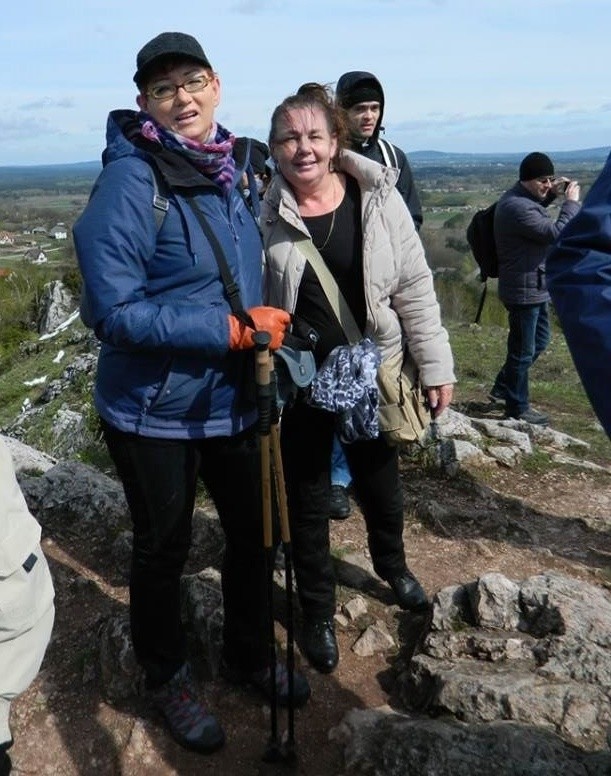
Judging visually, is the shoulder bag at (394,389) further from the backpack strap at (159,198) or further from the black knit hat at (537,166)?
the black knit hat at (537,166)

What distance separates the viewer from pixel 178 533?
3.38 metres

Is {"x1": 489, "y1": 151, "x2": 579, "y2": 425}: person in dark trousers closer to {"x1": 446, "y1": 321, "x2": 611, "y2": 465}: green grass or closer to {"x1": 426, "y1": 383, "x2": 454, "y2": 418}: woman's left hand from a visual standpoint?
{"x1": 446, "y1": 321, "x2": 611, "y2": 465}: green grass

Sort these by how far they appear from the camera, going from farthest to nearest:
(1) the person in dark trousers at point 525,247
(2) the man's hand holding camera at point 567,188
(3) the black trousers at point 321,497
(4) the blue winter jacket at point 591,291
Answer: (1) the person in dark trousers at point 525,247
(2) the man's hand holding camera at point 567,188
(3) the black trousers at point 321,497
(4) the blue winter jacket at point 591,291

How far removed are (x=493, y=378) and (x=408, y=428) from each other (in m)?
7.58

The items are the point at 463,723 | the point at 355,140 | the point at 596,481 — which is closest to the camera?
the point at 463,723

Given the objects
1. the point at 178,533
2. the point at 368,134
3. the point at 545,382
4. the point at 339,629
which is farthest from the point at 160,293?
the point at 545,382

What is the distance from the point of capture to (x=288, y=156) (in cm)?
360

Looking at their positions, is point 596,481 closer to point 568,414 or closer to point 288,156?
point 568,414

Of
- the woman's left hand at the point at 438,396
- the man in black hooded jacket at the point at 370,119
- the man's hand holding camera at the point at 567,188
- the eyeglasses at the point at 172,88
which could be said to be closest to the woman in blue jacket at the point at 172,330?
the eyeglasses at the point at 172,88

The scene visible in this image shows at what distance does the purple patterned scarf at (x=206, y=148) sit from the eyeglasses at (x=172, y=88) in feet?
0.29

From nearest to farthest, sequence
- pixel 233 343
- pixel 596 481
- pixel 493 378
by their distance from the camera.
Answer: pixel 233 343 < pixel 596 481 < pixel 493 378

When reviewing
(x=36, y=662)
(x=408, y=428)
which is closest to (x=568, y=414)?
(x=408, y=428)

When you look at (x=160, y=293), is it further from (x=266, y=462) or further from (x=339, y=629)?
(x=339, y=629)

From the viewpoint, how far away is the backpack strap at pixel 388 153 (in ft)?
18.8
